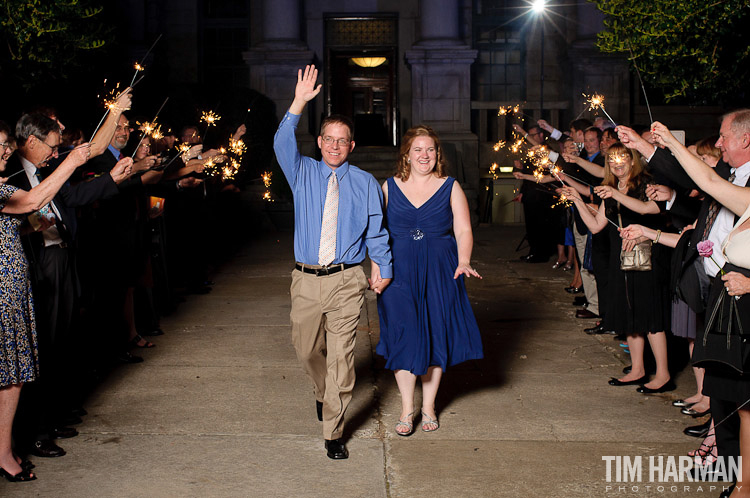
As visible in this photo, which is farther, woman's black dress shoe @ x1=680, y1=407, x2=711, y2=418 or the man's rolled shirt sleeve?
woman's black dress shoe @ x1=680, y1=407, x2=711, y2=418

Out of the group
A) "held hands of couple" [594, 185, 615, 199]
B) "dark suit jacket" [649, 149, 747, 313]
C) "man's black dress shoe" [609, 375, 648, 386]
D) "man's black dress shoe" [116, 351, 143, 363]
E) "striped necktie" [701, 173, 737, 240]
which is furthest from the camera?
"man's black dress shoe" [116, 351, 143, 363]

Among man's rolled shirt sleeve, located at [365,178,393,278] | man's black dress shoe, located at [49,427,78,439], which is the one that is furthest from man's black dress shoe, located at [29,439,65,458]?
man's rolled shirt sleeve, located at [365,178,393,278]

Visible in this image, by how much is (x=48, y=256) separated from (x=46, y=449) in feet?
4.32

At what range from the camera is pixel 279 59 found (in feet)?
65.4

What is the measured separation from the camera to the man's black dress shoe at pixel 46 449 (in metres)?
5.42

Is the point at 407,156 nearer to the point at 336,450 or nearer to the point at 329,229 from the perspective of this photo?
the point at 329,229

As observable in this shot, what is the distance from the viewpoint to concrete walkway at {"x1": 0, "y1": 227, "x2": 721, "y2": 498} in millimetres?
4984

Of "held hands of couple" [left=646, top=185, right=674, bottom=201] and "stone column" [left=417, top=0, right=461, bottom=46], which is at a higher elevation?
"stone column" [left=417, top=0, right=461, bottom=46]

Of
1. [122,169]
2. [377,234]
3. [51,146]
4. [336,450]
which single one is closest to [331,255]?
[377,234]

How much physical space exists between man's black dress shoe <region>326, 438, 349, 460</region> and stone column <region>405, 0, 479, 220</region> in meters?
15.2

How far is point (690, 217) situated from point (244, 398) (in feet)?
12.2

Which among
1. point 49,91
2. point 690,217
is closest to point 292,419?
point 690,217

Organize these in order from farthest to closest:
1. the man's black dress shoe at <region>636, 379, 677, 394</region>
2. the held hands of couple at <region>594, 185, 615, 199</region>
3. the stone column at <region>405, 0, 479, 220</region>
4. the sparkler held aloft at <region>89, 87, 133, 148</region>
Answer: the stone column at <region>405, 0, 479, 220</region> < the man's black dress shoe at <region>636, 379, 677, 394</region> < the held hands of couple at <region>594, 185, 615, 199</region> < the sparkler held aloft at <region>89, 87, 133, 148</region>

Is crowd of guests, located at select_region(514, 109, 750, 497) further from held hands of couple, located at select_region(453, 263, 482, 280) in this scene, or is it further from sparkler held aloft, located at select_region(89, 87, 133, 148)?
sparkler held aloft, located at select_region(89, 87, 133, 148)
